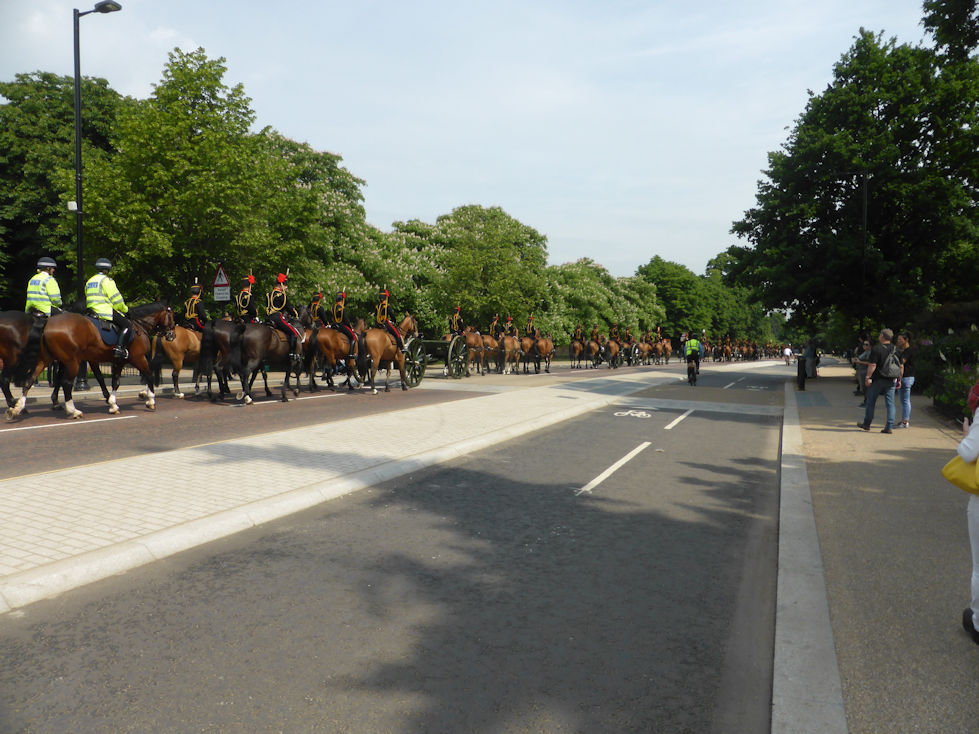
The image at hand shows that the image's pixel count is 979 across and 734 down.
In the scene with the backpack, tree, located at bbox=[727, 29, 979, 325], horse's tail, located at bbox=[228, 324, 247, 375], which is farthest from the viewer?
tree, located at bbox=[727, 29, 979, 325]

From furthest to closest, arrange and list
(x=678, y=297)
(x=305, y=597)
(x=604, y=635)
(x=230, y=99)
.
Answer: (x=678, y=297) → (x=230, y=99) → (x=305, y=597) → (x=604, y=635)

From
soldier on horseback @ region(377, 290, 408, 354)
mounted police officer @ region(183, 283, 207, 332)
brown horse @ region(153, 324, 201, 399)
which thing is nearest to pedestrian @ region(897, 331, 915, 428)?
soldier on horseback @ region(377, 290, 408, 354)

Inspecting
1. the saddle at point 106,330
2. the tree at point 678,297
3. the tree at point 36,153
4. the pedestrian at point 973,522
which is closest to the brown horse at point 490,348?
the saddle at point 106,330

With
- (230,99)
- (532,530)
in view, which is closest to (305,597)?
(532,530)

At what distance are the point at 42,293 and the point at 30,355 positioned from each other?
108 centimetres

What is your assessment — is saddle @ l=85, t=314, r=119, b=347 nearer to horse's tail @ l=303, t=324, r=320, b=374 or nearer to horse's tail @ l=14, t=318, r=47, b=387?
horse's tail @ l=14, t=318, r=47, b=387

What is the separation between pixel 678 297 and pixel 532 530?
93.3 m

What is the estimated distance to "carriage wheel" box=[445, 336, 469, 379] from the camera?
25.2 metres

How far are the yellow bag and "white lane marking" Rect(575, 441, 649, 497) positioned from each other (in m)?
3.81

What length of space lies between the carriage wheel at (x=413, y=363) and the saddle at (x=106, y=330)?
908 cm

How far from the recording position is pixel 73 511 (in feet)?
17.9

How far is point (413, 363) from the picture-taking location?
2106 cm

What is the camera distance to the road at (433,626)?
2.88m

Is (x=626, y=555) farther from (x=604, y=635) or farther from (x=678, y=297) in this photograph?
(x=678, y=297)
